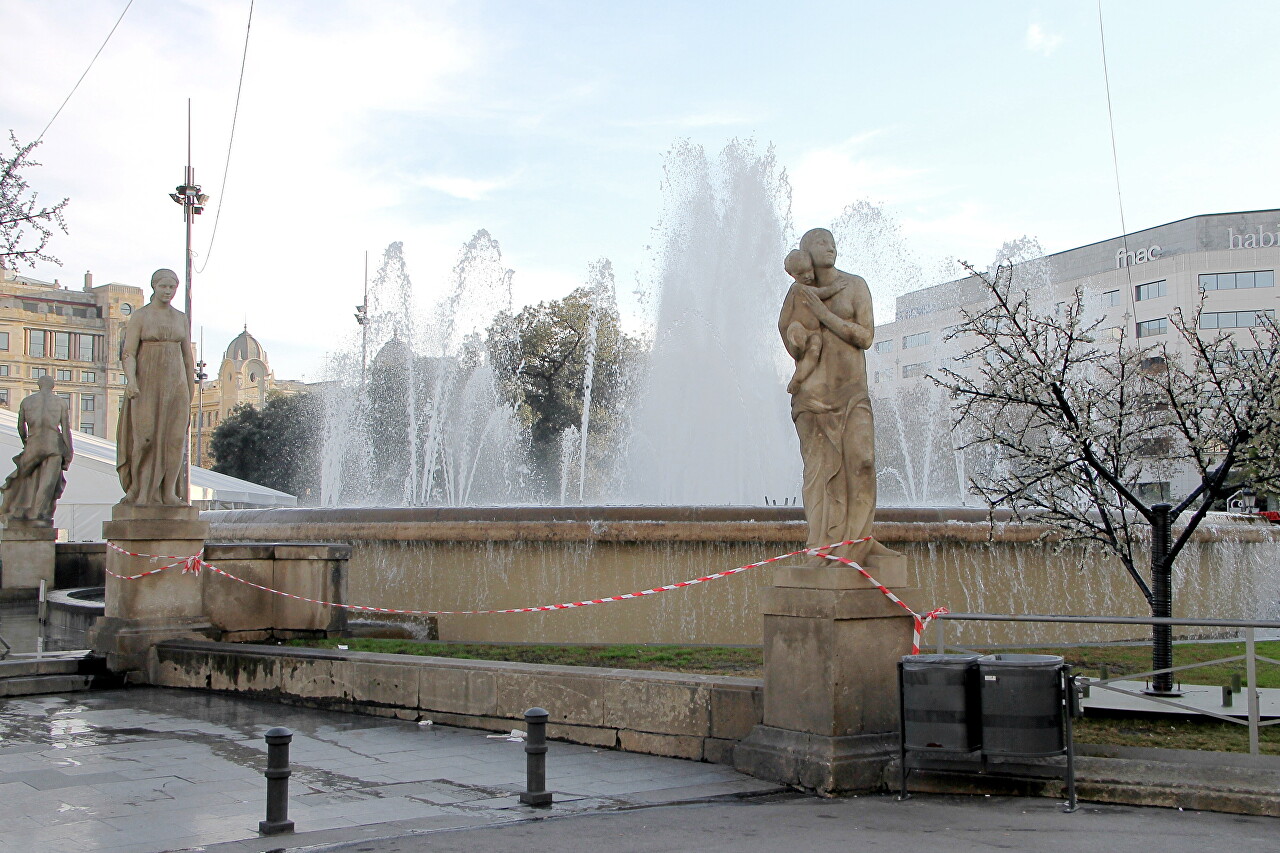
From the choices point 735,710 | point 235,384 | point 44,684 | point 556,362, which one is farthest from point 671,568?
point 235,384

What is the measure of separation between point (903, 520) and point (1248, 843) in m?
7.88

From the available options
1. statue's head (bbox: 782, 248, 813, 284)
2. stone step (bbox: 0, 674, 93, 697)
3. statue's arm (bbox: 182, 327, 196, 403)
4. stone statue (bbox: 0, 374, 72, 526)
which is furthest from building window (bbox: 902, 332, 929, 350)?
statue's head (bbox: 782, 248, 813, 284)

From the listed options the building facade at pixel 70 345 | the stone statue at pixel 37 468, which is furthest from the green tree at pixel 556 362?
the building facade at pixel 70 345

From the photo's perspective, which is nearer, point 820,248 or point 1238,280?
point 820,248

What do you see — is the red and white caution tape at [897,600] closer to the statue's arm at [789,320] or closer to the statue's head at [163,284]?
the statue's arm at [789,320]

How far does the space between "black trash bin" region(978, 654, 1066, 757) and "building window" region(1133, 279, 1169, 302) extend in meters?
70.1

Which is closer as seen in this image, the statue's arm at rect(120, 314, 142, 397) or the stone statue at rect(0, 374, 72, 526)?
the statue's arm at rect(120, 314, 142, 397)

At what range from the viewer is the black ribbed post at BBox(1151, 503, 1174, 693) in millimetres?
8680

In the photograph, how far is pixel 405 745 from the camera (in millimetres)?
7852

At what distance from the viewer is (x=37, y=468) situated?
18.9 m

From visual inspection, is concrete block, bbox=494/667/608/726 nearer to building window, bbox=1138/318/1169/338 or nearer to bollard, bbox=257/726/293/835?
bollard, bbox=257/726/293/835

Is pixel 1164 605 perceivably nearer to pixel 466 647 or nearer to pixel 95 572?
pixel 466 647

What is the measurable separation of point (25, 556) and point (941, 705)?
17.3m

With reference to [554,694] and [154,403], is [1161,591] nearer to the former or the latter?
[554,694]
